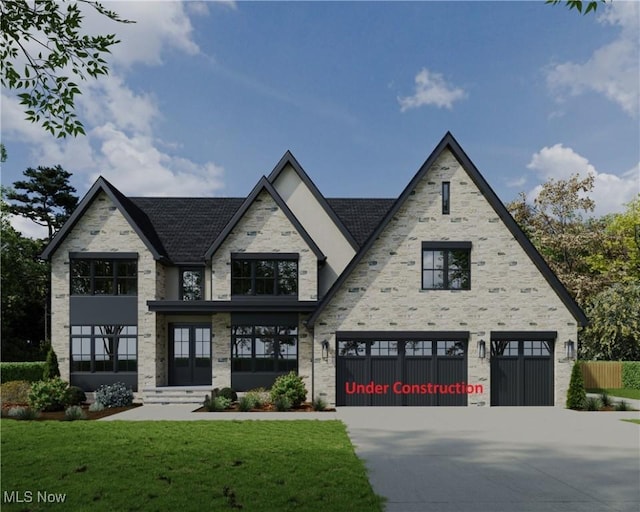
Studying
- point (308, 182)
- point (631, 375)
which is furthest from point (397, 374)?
point (631, 375)

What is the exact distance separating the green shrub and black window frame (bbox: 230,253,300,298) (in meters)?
11.7

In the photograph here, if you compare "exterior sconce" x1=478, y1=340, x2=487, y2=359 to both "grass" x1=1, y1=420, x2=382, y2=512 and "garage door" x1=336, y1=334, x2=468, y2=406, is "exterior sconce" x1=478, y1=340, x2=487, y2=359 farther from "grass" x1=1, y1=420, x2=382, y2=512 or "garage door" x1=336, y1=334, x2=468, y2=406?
"grass" x1=1, y1=420, x2=382, y2=512

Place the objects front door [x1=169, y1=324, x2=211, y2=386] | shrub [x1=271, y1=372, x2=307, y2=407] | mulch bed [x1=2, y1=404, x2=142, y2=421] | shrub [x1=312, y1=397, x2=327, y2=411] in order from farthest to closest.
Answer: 1. front door [x1=169, y1=324, x2=211, y2=386]
2. shrub [x1=271, y1=372, x2=307, y2=407]
3. shrub [x1=312, y1=397, x2=327, y2=411]
4. mulch bed [x1=2, y1=404, x2=142, y2=421]

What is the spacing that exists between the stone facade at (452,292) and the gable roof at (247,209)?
3.34 metres

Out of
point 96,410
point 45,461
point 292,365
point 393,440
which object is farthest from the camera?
point 292,365

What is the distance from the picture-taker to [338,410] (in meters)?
18.8

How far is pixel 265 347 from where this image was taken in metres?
22.3

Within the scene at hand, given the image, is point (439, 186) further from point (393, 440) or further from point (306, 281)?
point (393, 440)

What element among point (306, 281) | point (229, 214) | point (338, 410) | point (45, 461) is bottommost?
point (338, 410)

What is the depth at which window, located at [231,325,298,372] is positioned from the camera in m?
22.2

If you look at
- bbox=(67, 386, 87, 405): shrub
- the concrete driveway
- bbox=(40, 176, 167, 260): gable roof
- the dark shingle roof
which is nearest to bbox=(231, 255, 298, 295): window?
the dark shingle roof

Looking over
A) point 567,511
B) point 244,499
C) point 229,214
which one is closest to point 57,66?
point 244,499

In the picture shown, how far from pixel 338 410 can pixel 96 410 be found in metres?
8.88

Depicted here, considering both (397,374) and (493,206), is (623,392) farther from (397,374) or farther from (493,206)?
(397,374)
